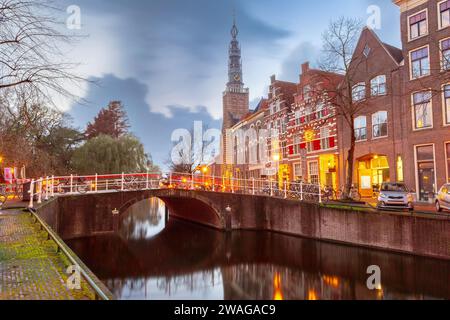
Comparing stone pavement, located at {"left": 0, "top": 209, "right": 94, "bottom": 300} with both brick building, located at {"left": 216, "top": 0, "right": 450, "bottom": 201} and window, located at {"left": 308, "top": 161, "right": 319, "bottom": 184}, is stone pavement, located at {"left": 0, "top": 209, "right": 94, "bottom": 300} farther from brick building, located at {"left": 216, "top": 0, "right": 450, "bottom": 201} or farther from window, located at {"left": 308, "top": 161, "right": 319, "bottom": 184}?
window, located at {"left": 308, "top": 161, "right": 319, "bottom": 184}

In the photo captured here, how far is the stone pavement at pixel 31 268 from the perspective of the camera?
18.4 feet

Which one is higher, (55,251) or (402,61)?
(402,61)

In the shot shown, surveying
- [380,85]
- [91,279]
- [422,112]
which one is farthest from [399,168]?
[91,279]

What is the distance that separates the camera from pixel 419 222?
45.0 feet

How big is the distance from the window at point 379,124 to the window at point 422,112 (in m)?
2.50

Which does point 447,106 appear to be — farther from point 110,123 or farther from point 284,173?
point 110,123

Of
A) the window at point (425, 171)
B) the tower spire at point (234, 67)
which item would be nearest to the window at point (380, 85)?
the window at point (425, 171)

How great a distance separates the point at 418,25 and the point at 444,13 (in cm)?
171

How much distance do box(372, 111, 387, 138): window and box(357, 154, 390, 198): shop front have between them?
174cm

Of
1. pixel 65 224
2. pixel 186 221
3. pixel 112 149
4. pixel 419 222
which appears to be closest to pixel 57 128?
pixel 112 149

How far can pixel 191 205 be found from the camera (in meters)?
27.7

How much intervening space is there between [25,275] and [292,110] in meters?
29.9

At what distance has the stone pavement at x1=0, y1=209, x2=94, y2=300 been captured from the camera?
5.60 meters
